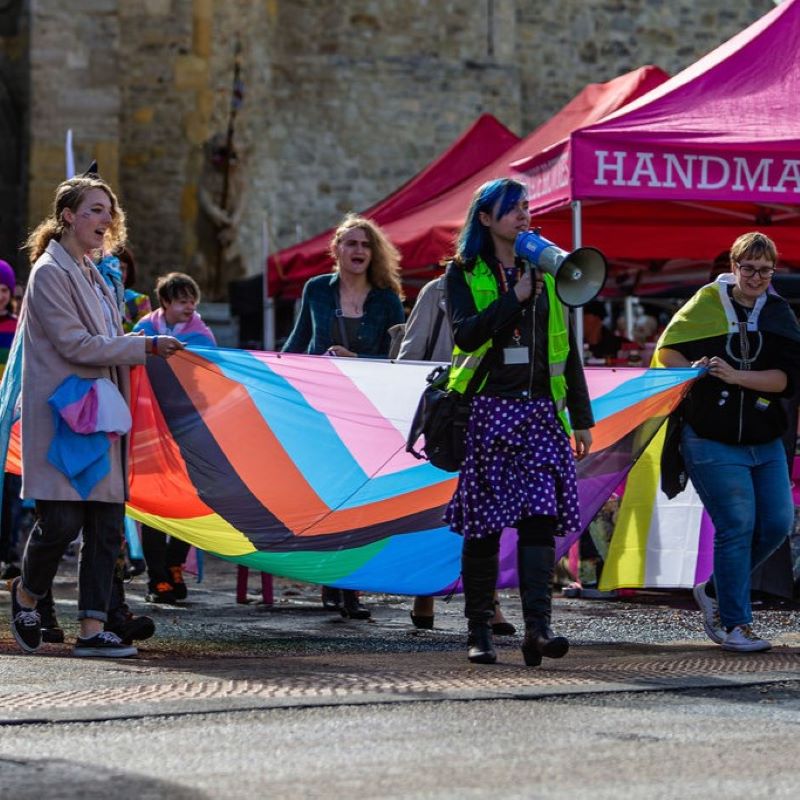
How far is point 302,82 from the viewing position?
26.5m

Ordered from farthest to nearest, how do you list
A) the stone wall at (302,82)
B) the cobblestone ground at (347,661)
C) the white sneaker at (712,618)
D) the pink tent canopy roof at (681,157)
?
the stone wall at (302,82), the pink tent canopy roof at (681,157), the white sneaker at (712,618), the cobblestone ground at (347,661)

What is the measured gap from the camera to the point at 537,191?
10.7m

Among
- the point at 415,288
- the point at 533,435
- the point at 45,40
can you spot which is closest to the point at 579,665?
the point at 533,435

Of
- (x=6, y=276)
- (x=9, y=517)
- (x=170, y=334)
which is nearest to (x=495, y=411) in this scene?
(x=170, y=334)

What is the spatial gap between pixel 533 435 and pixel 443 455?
328 millimetres

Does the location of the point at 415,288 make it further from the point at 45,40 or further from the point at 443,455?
the point at 443,455

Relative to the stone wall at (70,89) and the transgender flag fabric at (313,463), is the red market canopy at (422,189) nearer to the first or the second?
the stone wall at (70,89)

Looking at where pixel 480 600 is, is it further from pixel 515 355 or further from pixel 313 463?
pixel 313 463

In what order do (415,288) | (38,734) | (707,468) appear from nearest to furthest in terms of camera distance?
(38,734), (707,468), (415,288)

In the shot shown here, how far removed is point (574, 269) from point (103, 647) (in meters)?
2.12

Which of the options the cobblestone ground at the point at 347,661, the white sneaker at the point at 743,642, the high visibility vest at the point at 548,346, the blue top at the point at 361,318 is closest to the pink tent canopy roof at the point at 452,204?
the blue top at the point at 361,318

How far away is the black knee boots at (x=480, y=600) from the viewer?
6578 millimetres

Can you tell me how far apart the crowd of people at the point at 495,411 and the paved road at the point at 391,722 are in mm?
247

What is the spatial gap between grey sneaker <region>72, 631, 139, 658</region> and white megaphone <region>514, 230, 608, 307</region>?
197 centimetres
